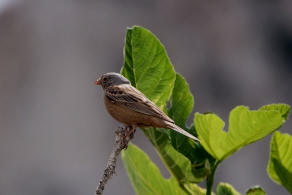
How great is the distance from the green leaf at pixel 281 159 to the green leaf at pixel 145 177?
325mm

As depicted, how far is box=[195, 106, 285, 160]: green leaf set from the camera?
1.65 metres

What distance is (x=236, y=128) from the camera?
1.71 meters

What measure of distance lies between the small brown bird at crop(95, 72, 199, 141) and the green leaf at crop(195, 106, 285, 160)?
0.31 meters

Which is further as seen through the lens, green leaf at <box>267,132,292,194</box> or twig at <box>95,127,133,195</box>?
green leaf at <box>267,132,292,194</box>

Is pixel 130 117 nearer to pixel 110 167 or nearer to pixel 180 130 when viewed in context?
pixel 180 130

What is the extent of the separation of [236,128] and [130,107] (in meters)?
1.19

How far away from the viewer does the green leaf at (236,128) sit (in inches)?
64.9

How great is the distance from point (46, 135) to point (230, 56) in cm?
364

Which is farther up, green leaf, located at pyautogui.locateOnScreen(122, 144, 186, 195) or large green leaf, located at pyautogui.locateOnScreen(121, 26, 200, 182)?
large green leaf, located at pyautogui.locateOnScreen(121, 26, 200, 182)

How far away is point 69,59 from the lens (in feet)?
31.8

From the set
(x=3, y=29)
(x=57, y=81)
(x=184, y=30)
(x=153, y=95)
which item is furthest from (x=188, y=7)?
(x=153, y=95)

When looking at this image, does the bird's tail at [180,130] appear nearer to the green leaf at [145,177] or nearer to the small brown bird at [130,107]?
the small brown bird at [130,107]

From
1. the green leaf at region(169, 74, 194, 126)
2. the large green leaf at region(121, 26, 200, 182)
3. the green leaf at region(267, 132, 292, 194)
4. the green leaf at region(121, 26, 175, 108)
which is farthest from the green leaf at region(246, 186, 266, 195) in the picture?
the green leaf at region(121, 26, 175, 108)

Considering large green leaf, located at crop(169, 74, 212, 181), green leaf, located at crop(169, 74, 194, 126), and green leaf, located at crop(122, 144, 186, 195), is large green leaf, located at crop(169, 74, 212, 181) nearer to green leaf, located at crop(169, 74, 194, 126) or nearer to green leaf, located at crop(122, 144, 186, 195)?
green leaf, located at crop(169, 74, 194, 126)
